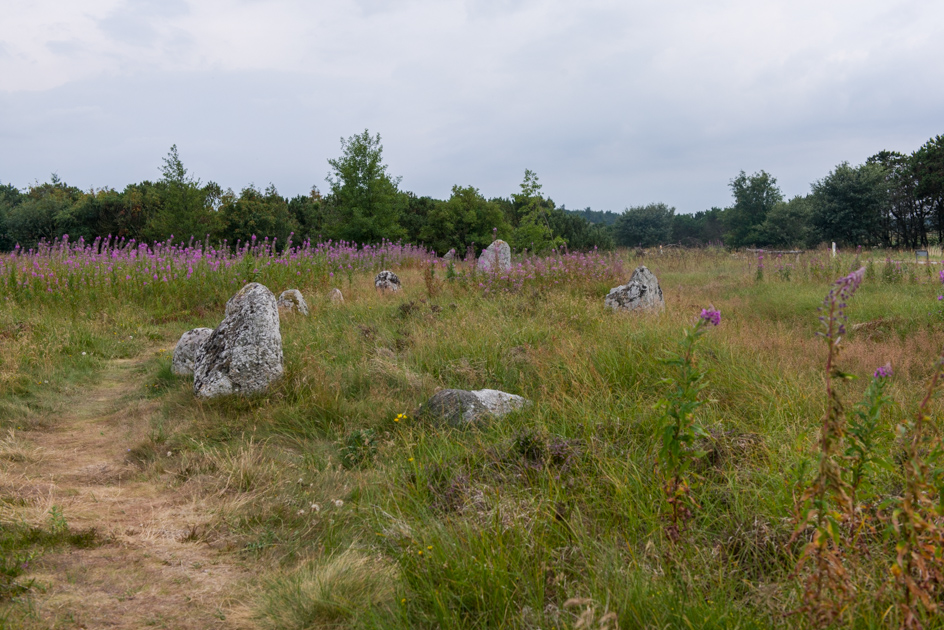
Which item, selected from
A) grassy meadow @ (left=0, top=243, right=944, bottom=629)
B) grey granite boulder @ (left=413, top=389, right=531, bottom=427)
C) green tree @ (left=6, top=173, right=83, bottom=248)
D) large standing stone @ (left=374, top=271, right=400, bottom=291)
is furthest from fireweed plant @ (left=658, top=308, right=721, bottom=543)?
green tree @ (left=6, top=173, right=83, bottom=248)

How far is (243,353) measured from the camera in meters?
5.55

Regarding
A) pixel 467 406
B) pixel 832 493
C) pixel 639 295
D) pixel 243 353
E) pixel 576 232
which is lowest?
pixel 467 406

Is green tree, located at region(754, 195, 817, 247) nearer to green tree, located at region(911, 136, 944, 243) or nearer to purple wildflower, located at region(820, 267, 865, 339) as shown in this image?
green tree, located at region(911, 136, 944, 243)

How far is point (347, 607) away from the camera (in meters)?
2.48

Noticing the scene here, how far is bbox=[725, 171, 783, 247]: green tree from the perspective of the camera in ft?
170

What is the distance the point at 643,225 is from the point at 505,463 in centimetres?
6525

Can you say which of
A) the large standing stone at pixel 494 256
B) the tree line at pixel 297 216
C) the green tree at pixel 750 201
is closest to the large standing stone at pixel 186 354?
the large standing stone at pixel 494 256

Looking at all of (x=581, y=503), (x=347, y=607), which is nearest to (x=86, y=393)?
(x=347, y=607)

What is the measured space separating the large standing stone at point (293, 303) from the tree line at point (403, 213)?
766cm

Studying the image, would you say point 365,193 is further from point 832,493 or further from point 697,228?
point 697,228

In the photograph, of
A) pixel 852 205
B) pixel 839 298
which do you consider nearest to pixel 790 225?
pixel 852 205

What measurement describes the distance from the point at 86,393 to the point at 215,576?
440 cm

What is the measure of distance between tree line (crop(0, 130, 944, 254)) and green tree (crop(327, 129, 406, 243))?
0.13 ft

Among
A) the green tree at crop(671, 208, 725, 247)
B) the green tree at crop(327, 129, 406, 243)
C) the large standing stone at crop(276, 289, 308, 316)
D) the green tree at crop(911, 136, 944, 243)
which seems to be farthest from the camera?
the green tree at crop(671, 208, 725, 247)
